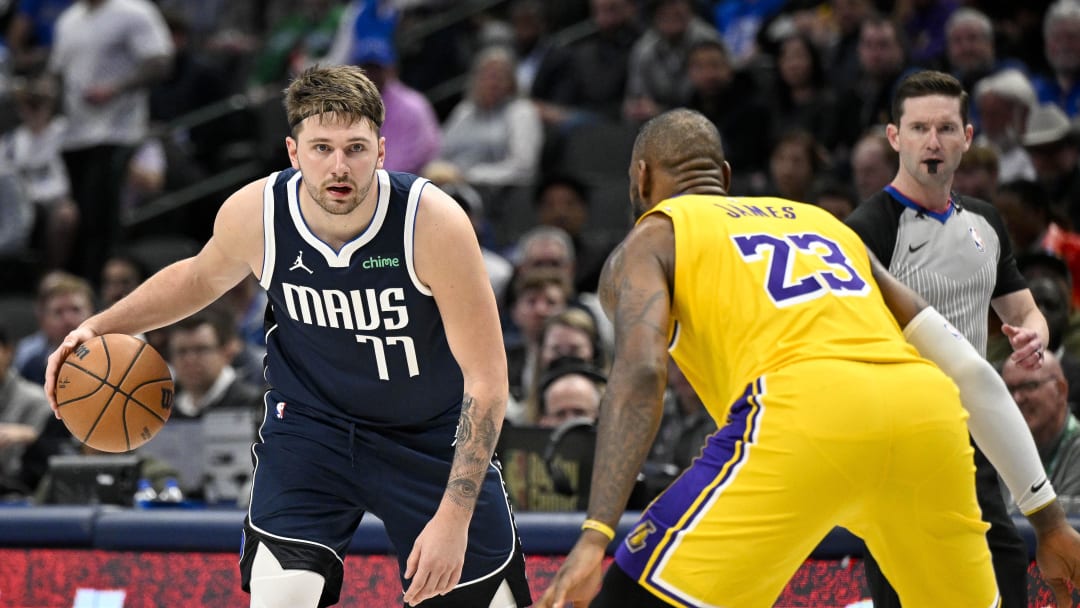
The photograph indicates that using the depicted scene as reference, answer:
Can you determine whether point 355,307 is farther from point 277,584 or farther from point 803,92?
point 803,92

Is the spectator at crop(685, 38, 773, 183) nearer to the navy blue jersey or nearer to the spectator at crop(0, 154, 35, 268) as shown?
the spectator at crop(0, 154, 35, 268)

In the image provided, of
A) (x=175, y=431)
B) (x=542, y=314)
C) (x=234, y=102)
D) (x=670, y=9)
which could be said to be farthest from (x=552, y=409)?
(x=234, y=102)

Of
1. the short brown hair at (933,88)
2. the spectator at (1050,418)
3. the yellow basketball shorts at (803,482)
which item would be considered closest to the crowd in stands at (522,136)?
the spectator at (1050,418)

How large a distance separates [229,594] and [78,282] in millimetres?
4160

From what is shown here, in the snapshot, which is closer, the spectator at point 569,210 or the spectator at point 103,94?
the spectator at point 569,210

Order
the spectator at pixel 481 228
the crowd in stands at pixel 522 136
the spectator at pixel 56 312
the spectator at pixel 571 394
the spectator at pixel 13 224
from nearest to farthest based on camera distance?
the spectator at pixel 571 394 < the crowd in stands at pixel 522 136 < the spectator at pixel 56 312 < the spectator at pixel 481 228 < the spectator at pixel 13 224

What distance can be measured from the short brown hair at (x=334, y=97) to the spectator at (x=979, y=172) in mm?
4398

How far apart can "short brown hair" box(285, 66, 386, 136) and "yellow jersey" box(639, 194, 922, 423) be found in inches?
34.3

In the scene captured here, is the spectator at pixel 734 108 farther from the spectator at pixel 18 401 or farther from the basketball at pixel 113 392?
the basketball at pixel 113 392

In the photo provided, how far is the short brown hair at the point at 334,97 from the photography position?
385cm

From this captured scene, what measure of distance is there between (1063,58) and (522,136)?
3.78 metres

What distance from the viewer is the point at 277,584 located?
395 centimetres

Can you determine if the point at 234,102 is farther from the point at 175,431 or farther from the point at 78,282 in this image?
the point at 175,431

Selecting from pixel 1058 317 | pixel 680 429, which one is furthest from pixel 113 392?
pixel 1058 317
